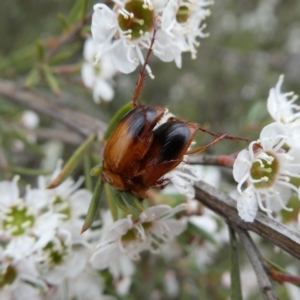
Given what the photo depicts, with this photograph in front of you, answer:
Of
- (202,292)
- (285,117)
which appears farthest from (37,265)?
(202,292)

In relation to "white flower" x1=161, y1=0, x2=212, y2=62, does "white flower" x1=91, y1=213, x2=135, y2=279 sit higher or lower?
lower

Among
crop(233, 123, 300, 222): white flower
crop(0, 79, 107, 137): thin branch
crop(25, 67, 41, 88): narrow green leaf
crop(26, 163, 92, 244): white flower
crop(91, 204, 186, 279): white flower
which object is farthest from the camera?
crop(25, 67, 41, 88): narrow green leaf

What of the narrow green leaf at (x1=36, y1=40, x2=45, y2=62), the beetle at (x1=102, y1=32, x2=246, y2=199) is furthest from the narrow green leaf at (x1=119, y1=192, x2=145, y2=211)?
the narrow green leaf at (x1=36, y1=40, x2=45, y2=62)

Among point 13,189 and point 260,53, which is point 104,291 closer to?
point 13,189

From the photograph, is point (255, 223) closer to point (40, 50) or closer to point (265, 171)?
point (265, 171)

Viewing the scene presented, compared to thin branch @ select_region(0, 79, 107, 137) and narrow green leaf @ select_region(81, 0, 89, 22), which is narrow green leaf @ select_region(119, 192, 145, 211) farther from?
narrow green leaf @ select_region(81, 0, 89, 22)

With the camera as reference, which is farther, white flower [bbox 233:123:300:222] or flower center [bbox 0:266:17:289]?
flower center [bbox 0:266:17:289]

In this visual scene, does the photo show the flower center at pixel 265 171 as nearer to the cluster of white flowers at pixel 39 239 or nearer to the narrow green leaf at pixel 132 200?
the narrow green leaf at pixel 132 200
